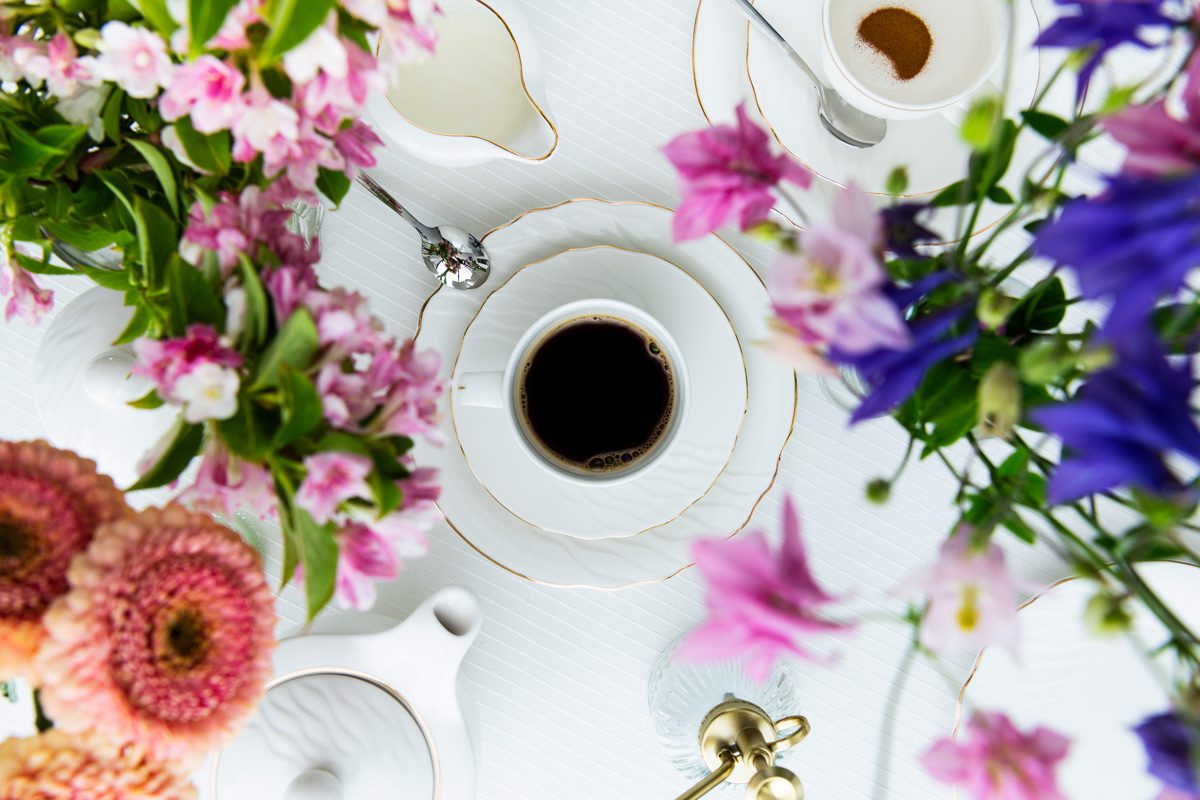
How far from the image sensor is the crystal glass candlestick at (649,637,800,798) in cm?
66

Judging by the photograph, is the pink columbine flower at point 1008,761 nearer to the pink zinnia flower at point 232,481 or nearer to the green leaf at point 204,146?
the pink zinnia flower at point 232,481

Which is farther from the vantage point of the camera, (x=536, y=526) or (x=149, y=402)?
(x=536, y=526)

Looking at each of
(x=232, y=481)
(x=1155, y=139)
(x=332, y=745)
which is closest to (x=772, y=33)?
(x=1155, y=139)

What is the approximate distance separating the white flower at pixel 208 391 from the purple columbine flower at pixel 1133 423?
0.29m

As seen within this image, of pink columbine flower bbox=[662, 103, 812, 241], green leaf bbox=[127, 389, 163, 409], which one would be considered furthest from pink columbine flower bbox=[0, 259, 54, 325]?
pink columbine flower bbox=[662, 103, 812, 241]

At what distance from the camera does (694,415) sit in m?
0.63

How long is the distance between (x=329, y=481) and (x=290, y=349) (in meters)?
0.06

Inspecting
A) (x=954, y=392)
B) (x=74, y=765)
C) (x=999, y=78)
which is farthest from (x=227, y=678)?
(x=999, y=78)

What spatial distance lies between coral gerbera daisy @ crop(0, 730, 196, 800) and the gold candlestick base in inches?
12.0

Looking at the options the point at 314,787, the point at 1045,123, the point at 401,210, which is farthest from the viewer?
the point at 401,210

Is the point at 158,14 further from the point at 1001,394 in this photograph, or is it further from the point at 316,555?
the point at 1001,394

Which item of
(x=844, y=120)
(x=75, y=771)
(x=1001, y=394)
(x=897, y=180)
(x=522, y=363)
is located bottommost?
(x=75, y=771)

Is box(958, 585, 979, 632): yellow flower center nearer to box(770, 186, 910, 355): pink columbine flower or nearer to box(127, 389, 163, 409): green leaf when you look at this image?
box(770, 186, 910, 355): pink columbine flower

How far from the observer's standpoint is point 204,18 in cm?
32
